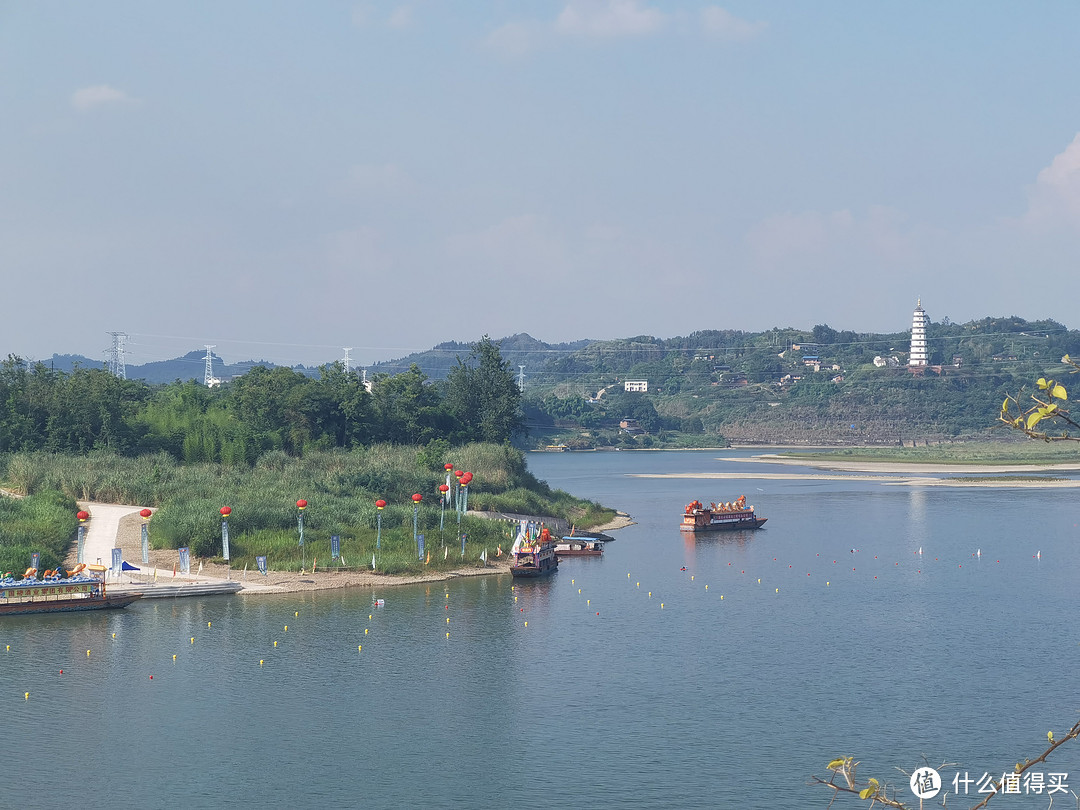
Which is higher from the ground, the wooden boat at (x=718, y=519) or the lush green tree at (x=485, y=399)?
the lush green tree at (x=485, y=399)

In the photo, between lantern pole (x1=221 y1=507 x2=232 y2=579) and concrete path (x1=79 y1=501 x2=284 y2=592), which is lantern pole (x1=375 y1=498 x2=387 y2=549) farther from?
lantern pole (x1=221 y1=507 x2=232 y2=579)

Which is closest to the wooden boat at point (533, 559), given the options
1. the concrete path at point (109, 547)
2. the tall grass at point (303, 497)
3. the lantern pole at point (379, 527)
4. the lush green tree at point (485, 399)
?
the tall grass at point (303, 497)

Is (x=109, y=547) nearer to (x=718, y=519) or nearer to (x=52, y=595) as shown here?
(x=52, y=595)

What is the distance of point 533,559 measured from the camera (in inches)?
2810

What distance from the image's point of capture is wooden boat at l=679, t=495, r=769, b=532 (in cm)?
9781

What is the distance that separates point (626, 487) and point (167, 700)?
115m

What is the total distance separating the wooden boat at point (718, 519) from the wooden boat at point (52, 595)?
175 feet

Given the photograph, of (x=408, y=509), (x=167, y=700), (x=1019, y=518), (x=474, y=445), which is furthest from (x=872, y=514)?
(x=167, y=700)

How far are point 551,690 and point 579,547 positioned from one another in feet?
131

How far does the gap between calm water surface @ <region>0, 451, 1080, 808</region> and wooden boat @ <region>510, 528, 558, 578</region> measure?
73.4 inches

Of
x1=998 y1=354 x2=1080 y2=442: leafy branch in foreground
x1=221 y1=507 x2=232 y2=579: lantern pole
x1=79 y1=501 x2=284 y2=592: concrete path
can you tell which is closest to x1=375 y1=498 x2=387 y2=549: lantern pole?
x1=79 y1=501 x2=284 y2=592: concrete path

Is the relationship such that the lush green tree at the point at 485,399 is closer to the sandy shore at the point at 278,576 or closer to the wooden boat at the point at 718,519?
the wooden boat at the point at 718,519

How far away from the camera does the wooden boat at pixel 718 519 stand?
97.8 meters

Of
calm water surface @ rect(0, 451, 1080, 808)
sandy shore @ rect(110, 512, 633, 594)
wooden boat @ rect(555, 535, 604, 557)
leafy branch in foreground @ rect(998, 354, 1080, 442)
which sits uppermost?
leafy branch in foreground @ rect(998, 354, 1080, 442)
